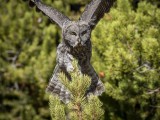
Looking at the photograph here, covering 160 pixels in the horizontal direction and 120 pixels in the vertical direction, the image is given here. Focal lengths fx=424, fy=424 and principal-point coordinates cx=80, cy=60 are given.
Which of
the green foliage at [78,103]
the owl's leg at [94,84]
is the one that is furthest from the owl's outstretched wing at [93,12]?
the green foliage at [78,103]

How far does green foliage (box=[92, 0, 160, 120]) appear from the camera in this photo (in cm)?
399

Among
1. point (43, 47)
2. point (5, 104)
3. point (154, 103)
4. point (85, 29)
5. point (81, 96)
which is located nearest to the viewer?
point (81, 96)

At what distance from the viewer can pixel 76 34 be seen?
3.16 m

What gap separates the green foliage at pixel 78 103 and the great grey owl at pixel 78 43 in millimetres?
494

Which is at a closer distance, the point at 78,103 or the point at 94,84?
the point at 78,103

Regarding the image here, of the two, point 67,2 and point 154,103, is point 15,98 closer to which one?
point 67,2

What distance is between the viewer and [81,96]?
271 cm

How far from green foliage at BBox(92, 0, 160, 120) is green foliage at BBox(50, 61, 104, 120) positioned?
1.28 meters

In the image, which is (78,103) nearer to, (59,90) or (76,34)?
(76,34)

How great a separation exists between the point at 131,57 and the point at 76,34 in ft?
3.23

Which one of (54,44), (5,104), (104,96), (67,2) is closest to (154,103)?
(104,96)

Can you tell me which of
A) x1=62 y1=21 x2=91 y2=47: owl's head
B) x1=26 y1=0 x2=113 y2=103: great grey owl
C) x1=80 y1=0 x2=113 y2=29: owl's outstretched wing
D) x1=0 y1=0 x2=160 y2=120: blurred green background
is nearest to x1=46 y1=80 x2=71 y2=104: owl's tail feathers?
x1=26 y1=0 x2=113 y2=103: great grey owl

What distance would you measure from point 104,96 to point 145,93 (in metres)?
0.62

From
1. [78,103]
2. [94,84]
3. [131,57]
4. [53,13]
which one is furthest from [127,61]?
Result: [78,103]
